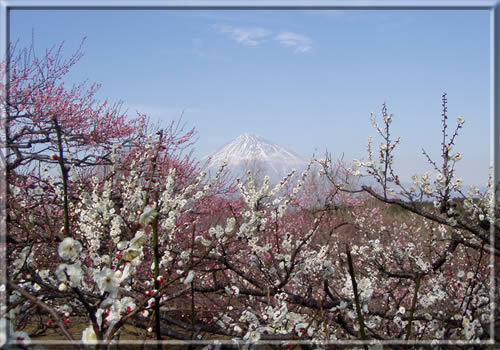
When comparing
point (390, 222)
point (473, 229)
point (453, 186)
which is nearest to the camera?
point (473, 229)

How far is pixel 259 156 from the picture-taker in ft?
6.48

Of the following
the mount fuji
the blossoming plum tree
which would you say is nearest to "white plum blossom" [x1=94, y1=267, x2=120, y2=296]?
the blossoming plum tree

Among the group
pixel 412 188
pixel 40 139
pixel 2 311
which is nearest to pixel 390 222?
pixel 412 188

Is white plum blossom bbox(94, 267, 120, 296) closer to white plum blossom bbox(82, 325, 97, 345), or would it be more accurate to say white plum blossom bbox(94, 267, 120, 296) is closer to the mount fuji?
white plum blossom bbox(82, 325, 97, 345)

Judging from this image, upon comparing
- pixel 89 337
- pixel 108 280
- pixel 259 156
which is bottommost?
pixel 89 337

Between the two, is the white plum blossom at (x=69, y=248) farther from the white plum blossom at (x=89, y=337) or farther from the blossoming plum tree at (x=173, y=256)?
the white plum blossom at (x=89, y=337)

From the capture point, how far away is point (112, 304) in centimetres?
95

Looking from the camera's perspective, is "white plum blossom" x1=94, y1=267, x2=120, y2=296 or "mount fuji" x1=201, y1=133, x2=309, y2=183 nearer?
"white plum blossom" x1=94, y1=267, x2=120, y2=296

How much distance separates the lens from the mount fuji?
176 cm

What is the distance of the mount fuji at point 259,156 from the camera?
1763 mm

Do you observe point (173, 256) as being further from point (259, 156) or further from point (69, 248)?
point (69, 248)

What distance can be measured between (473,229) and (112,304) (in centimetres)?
129

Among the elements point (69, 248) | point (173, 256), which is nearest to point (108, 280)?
point (69, 248)

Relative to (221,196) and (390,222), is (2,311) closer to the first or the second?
(221,196)
